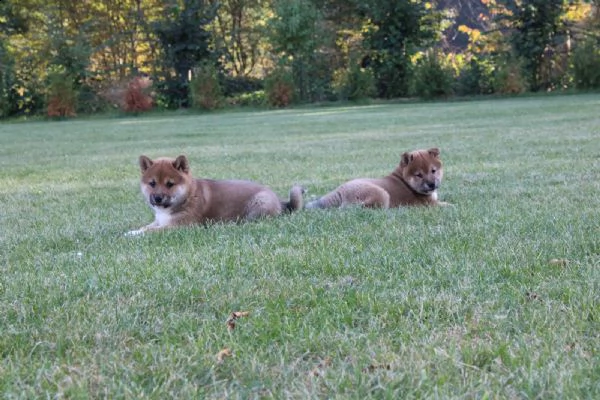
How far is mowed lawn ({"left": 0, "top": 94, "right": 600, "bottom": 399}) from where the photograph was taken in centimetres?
228

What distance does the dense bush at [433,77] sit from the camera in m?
36.4

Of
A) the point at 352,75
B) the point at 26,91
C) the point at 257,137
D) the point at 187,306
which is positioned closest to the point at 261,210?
the point at 187,306

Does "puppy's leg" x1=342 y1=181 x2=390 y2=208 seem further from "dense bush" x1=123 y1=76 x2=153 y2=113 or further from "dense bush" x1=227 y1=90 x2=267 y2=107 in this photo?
"dense bush" x1=227 y1=90 x2=267 y2=107

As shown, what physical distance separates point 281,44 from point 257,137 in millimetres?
23384

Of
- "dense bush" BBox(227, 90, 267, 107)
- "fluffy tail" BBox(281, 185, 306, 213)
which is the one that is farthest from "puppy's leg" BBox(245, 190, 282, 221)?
"dense bush" BBox(227, 90, 267, 107)

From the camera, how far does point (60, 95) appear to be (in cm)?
3584

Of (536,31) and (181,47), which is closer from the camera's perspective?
(536,31)

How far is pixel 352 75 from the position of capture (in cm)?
3800

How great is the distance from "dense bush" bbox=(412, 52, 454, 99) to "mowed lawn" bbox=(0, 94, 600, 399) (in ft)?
99.7

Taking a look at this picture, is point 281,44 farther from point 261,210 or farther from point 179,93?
point 261,210

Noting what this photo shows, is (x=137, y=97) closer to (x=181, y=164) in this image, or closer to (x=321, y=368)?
(x=181, y=164)

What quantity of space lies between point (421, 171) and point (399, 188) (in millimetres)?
280

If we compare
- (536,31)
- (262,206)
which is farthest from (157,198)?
(536,31)

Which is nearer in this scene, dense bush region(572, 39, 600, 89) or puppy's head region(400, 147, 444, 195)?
puppy's head region(400, 147, 444, 195)
